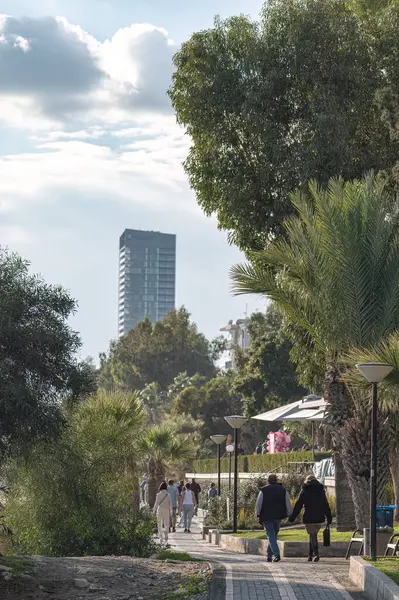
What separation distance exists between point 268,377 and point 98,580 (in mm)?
52410

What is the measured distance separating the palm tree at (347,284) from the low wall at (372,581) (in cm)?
605

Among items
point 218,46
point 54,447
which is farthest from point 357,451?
point 218,46

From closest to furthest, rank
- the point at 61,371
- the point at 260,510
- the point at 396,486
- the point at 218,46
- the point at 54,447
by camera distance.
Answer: the point at 61,371, the point at 260,510, the point at 54,447, the point at 396,486, the point at 218,46

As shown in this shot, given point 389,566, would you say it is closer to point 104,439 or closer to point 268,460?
point 104,439

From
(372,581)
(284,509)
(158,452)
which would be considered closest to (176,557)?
(284,509)

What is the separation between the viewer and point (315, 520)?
19.2 metres

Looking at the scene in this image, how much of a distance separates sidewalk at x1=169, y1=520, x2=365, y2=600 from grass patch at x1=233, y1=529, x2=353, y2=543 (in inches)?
73.0

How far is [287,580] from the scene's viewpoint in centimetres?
1560

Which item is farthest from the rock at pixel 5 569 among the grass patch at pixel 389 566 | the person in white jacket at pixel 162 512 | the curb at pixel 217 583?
the person in white jacket at pixel 162 512

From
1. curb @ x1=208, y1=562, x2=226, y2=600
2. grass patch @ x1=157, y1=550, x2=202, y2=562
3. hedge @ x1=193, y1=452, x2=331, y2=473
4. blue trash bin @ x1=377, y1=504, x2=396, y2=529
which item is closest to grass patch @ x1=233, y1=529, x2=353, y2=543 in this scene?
blue trash bin @ x1=377, y1=504, x2=396, y2=529

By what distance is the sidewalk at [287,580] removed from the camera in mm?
13836

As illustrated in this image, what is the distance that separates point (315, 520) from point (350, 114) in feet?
51.8

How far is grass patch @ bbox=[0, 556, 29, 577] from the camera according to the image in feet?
50.5

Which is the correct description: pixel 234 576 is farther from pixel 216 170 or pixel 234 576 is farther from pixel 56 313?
pixel 216 170
